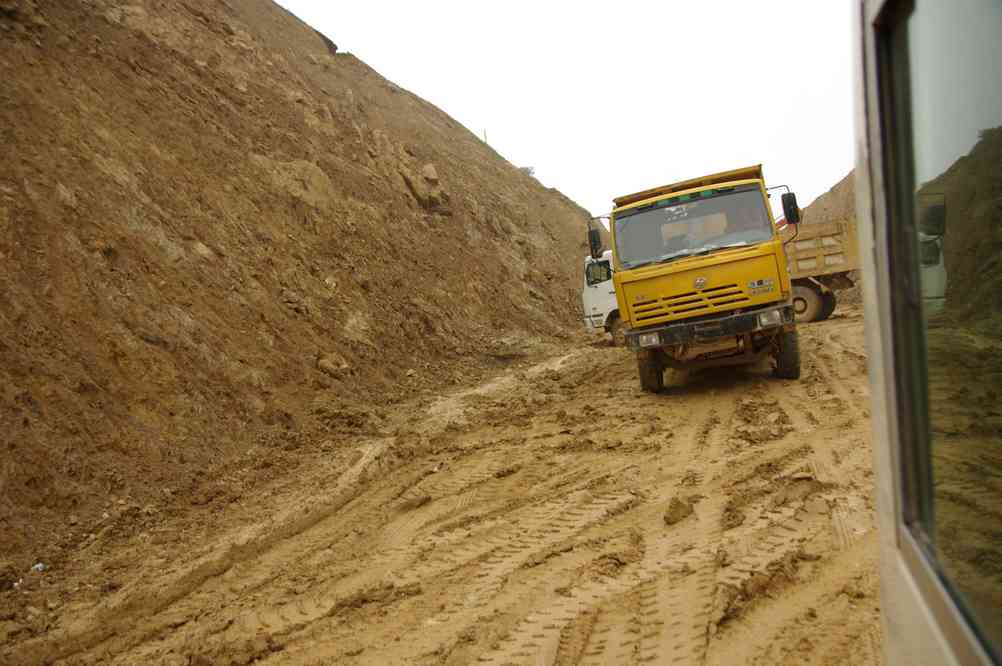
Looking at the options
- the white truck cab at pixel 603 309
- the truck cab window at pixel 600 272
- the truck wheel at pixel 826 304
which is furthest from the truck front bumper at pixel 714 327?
the truck wheel at pixel 826 304

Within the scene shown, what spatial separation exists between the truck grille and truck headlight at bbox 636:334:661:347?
0.22m

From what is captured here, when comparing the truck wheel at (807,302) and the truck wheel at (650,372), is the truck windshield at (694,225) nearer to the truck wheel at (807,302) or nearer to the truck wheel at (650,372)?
the truck wheel at (650,372)

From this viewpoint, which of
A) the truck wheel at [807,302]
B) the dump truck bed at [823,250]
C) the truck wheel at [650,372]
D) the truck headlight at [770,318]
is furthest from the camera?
the truck wheel at [807,302]

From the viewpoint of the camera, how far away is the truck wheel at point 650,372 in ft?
36.3

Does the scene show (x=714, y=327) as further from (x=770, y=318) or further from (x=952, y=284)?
(x=952, y=284)

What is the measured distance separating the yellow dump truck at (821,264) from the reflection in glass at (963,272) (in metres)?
16.9

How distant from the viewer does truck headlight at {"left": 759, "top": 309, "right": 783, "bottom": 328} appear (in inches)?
394

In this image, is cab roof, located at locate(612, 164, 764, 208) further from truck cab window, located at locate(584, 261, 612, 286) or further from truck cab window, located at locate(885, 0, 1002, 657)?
truck cab window, located at locate(885, 0, 1002, 657)

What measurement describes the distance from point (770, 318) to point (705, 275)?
885mm

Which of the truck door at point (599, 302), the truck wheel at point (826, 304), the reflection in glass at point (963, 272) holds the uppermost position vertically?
the reflection in glass at point (963, 272)

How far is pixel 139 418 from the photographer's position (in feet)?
27.8

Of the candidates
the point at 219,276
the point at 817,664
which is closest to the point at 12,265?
the point at 219,276

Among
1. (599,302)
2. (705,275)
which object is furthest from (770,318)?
(599,302)

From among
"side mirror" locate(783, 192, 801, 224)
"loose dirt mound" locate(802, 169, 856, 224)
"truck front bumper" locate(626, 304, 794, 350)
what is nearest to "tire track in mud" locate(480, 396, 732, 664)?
"truck front bumper" locate(626, 304, 794, 350)
